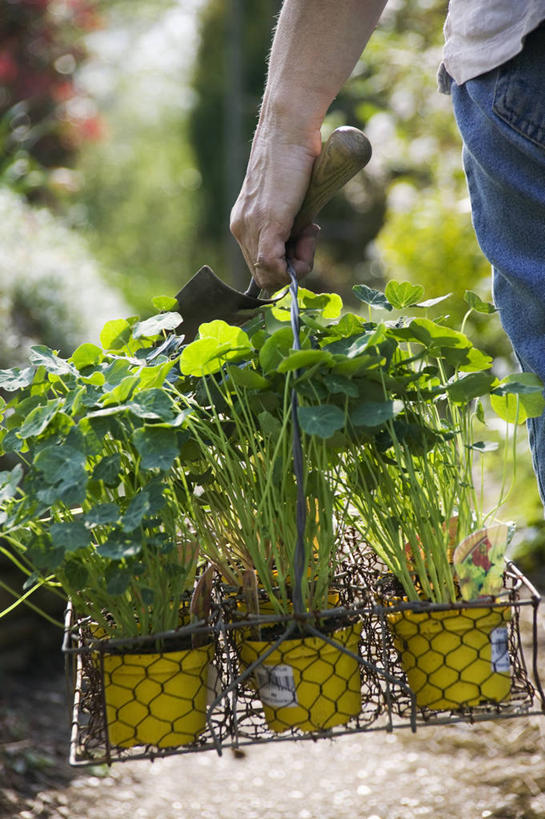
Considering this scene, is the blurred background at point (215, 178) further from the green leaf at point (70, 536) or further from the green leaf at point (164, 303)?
the green leaf at point (70, 536)

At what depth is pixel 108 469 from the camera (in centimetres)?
92

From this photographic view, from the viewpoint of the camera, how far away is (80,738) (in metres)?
0.96

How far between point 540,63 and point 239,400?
1.80ft

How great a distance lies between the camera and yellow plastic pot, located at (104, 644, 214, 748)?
0.96 metres

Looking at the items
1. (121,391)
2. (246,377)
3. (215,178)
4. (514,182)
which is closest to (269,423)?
(246,377)

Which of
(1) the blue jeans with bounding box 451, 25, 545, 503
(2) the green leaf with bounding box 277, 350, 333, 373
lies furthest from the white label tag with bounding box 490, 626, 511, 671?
(2) the green leaf with bounding box 277, 350, 333, 373

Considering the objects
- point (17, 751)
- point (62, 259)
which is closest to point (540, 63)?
point (17, 751)

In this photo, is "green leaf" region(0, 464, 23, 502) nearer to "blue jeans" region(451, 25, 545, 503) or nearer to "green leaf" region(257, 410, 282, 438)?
"green leaf" region(257, 410, 282, 438)

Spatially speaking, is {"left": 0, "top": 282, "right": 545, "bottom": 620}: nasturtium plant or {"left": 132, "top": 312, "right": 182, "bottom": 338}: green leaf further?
{"left": 132, "top": 312, "right": 182, "bottom": 338}: green leaf

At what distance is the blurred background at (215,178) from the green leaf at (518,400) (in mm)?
1763

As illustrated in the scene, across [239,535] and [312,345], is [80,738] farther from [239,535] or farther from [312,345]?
[312,345]

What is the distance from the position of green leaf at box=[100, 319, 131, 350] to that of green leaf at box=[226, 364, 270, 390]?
23 centimetres

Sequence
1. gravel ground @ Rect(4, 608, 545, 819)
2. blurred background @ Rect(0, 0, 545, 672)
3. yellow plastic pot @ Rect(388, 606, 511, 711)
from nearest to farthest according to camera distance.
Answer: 1. yellow plastic pot @ Rect(388, 606, 511, 711)
2. gravel ground @ Rect(4, 608, 545, 819)
3. blurred background @ Rect(0, 0, 545, 672)

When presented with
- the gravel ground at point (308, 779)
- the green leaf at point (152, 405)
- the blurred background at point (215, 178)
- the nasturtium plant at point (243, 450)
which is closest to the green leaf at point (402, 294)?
the nasturtium plant at point (243, 450)
